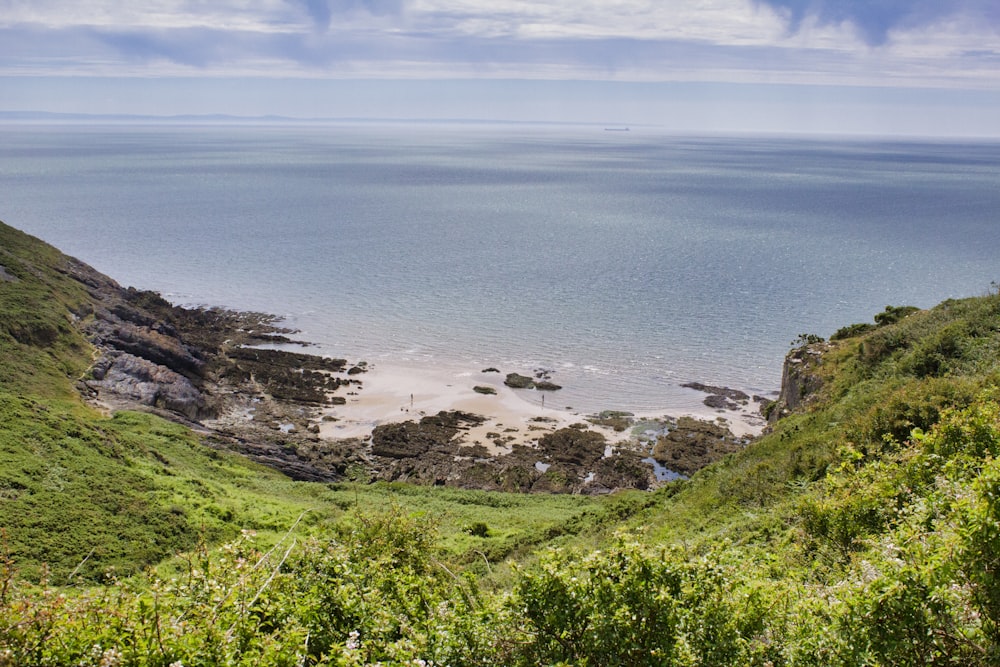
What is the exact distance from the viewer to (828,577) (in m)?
11.4

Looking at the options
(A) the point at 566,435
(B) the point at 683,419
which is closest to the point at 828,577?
(A) the point at 566,435

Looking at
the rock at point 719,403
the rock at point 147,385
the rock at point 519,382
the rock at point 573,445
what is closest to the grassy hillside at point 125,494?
the rock at point 147,385

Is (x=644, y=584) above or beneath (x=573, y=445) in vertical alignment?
above

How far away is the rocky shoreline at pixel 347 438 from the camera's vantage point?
42375mm

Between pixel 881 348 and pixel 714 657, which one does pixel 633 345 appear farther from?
pixel 714 657

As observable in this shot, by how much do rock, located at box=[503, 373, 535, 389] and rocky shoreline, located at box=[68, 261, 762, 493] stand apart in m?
0.13

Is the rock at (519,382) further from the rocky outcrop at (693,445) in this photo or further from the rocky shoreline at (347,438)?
the rocky outcrop at (693,445)

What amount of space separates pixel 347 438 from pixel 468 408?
934cm

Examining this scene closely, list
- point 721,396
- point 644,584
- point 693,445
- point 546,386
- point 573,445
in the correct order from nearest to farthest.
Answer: point 644,584, point 693,445, point 573,445, point 721,396, point 546,386

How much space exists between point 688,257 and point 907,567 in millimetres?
96032

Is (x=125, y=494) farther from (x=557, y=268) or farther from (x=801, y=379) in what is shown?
(x=557, y=268)

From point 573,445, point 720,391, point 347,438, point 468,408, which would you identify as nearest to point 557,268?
point 720,391

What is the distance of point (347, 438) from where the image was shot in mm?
46969

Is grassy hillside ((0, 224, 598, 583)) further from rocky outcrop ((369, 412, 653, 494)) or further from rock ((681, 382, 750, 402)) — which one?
rock ((681, 382, 750, 402))
